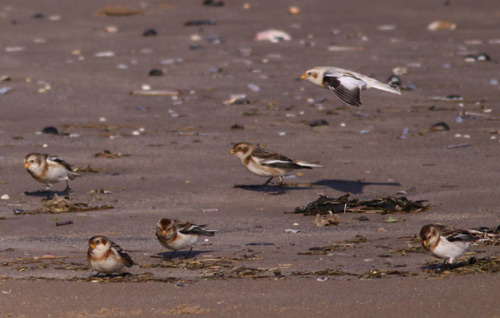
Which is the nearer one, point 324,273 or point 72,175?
point 324,273

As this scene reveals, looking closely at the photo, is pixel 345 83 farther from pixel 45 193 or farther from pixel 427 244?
pixel 427 244

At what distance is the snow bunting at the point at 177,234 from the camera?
24.9ft

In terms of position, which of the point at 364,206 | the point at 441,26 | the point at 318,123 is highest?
the point at 441,26

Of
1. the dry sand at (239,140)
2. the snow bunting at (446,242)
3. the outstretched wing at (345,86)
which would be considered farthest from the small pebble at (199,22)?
the snow bunting at (446,242)

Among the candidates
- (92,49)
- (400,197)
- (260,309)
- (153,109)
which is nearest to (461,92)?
(153,109)

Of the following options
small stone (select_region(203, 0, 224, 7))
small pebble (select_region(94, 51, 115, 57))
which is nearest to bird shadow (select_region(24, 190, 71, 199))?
small pebble (select_region(94, 51, 115, 57))

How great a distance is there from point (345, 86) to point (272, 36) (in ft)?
26.5

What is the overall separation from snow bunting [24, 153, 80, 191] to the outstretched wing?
10.8 ft

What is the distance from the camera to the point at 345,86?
11352 mm

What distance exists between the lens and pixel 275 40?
19.1 metres

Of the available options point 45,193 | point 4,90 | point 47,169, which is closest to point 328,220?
point 47,169

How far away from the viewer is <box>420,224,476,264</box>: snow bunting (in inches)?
271

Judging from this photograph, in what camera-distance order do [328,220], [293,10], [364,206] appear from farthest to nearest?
[293,10] → [364,206] → [328,220]

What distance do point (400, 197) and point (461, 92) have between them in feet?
20.1
